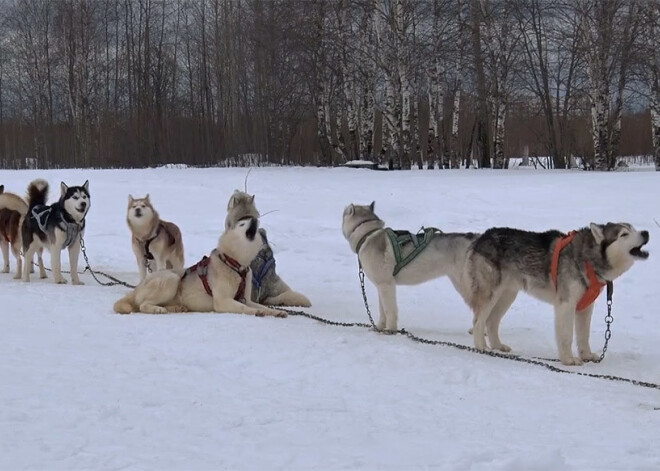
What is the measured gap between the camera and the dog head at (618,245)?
6.61 m

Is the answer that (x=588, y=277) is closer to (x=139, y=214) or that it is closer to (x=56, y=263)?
(x=139, y=214)

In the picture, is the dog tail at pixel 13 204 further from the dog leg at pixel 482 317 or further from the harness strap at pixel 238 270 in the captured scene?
the dog leg at pixel 482 317

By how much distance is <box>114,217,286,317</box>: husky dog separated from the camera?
817 cm

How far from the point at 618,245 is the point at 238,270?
3.98m

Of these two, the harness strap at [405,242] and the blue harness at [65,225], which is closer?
the harness strap at [405,242]

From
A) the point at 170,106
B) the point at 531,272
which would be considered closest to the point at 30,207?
the point at 531,272

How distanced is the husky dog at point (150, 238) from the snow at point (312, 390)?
2.49 feet

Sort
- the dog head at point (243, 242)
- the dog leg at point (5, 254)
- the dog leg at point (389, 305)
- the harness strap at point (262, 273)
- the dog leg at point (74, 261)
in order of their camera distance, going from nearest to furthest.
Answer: the dog leg at point (389, 305) → the dog head at point (243, 242) → the harness strap at point (262, 273) → the dog leg at point (74, 261) → the dog leg at point (5, 254)

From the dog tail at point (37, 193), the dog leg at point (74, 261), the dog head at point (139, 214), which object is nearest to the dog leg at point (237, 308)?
the dog head at point (139, 214)

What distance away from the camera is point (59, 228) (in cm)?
1064

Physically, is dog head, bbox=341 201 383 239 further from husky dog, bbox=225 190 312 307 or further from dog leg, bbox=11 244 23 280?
dog leg, bbox=11 244 23 280

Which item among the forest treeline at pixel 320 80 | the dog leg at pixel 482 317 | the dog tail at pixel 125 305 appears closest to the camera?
the dog leg at pixel 482 317

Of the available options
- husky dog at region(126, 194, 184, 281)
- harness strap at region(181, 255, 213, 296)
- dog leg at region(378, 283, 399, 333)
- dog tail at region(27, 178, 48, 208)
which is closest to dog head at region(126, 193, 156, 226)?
husky dog at region(126, 194, 184, 281)

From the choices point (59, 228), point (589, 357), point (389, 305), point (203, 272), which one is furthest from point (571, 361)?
point (59, 228)
